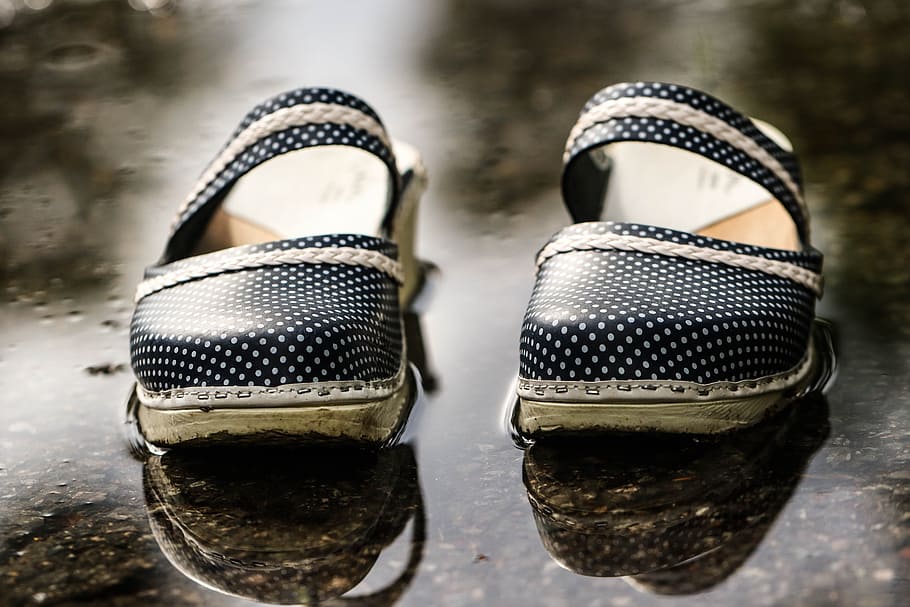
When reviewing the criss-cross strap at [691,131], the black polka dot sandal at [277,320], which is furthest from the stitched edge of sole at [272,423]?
the criss-cross strap at [691,131]

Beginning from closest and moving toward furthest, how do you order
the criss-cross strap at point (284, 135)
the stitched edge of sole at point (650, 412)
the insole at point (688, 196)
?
the stitched edge of sole at point (650, 412)
the criss-cross strap at point (284, 135)
the insole at point (688, 196)

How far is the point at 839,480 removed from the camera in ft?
3.28

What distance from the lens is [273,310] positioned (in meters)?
1.04

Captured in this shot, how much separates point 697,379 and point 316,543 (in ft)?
1.20

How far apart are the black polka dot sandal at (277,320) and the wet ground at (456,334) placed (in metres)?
0.06

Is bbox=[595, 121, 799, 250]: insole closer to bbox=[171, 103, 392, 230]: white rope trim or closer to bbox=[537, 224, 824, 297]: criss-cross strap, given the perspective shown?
bbox=[537, 224, 824, 297]: criss-cross strap

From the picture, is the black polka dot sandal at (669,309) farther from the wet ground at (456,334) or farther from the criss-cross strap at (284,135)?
the criss-cross strap at (284,135)

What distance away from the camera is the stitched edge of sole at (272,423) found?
1014 mm

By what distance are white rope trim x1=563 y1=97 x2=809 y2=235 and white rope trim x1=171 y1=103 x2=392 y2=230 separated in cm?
26

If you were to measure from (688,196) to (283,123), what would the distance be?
54cm

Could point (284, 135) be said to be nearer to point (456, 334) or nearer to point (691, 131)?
point (456, 334)

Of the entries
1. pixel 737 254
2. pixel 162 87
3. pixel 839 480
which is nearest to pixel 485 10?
pixel 162 87

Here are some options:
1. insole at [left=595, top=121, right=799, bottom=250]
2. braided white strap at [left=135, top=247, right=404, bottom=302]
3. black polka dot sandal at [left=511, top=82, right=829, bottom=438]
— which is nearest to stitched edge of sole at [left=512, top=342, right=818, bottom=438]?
black polka dot sandal at [left=511, top=82, right=829, bottom=438]

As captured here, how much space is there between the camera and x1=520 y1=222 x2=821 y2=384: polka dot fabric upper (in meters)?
1.00
